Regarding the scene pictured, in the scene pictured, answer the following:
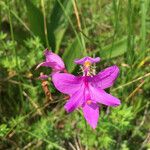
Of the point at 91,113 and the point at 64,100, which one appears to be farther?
the point at 64,100

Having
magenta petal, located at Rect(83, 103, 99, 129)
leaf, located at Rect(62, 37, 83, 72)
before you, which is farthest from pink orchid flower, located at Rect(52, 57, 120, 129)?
leaf, located at Rect(62, 37, 83, 72)

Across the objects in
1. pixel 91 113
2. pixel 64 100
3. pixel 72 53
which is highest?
pixel 91 113

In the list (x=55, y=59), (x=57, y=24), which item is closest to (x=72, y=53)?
(x=57, y=24)

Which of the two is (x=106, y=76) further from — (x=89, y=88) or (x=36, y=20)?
(x=36, y=20)

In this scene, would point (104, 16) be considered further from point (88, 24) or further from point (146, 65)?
point (146, 65)

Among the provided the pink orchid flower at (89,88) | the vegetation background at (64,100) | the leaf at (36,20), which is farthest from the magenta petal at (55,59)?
the leaf at (36,20)

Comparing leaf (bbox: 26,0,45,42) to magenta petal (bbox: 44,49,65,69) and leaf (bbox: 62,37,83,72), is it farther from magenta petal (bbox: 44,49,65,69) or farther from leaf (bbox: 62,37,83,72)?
magenta petal (bbox: 44,49,65,69)

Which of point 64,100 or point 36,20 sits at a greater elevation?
point 36,20
